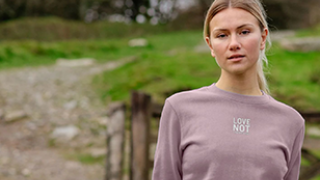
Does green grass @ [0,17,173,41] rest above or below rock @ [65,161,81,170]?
below

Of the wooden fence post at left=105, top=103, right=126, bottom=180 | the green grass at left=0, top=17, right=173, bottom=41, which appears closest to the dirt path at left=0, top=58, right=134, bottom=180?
the wooden fence post at left=105, top=103, right=126, bottom=180

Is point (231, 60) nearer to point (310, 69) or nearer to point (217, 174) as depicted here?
point (217, 174)

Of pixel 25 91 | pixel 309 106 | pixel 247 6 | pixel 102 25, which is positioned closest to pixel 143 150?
pixel 247 6

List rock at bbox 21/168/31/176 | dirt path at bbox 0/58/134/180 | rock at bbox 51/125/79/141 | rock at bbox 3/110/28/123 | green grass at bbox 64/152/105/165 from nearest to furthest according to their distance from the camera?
rock at bbox 21/168/31/176 < dirt path at bbox 0/58/134/180 < green grass at bbox 64/152/105/165 < rock at bbox 51/125/79/141 < rock at bbox 3/110/28/123

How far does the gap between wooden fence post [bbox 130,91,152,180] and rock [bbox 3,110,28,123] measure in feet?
13.0

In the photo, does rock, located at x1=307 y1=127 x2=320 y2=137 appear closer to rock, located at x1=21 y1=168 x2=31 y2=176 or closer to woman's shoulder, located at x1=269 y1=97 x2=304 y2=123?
rock, located at x1=21 y1=168 x2=31 y2=176

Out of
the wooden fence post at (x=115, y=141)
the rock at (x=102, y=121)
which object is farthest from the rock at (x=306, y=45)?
the wooden fence post at (x=115, y=141)

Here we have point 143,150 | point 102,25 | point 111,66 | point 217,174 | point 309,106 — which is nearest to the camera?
point 217,174

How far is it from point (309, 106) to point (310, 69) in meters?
2.11

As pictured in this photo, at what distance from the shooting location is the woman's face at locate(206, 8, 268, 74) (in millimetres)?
1462

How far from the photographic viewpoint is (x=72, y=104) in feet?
26.1

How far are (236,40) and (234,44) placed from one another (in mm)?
22

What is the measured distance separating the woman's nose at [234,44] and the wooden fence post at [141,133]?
2.36 meters

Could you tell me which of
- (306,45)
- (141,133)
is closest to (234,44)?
(141,133)
